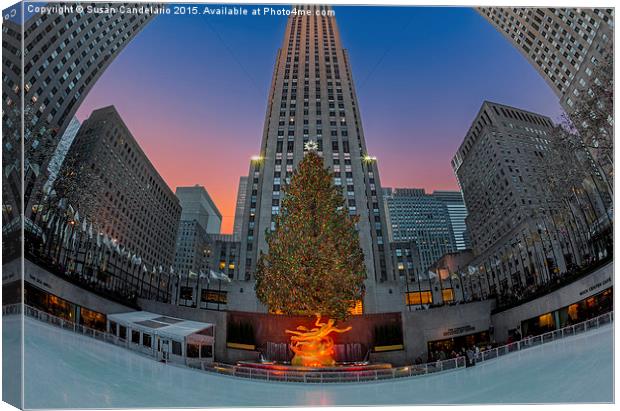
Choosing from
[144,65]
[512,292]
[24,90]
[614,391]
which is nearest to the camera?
[614,391]

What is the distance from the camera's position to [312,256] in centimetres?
1823

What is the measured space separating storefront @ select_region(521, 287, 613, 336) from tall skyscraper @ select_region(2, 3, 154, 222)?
18.1 metres

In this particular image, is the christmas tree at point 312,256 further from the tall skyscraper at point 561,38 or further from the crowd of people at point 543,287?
the tall skyscraper at point 561,38

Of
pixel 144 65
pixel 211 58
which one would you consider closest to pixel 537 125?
pixel 211 58

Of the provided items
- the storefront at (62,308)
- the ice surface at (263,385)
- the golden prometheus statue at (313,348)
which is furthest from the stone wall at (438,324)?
the storefront at (62,308)

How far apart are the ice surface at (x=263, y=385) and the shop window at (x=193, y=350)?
11.7ft

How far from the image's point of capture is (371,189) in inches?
1737

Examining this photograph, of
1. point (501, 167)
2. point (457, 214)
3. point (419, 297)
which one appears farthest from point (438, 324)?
point (501, 167)

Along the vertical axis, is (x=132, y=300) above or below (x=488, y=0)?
below

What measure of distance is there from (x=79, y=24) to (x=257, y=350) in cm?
1562

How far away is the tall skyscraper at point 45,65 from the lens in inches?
445

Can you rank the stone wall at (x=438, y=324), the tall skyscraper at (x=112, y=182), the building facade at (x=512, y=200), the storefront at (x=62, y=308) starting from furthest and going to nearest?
the tall skyscraper at (x=112, y=182), the building facade at (x=512, y=200), the stone wall at (x=438, y=324), the storefront at (x=62, y=308)

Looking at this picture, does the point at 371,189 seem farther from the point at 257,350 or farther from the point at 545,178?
the point at 257,350

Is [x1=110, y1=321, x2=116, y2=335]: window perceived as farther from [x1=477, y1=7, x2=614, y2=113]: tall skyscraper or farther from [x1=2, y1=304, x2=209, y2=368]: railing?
[x1=477, y1=7, x2=614, y2=113]: tall skyscraper
